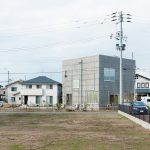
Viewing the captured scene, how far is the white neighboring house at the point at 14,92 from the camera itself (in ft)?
343

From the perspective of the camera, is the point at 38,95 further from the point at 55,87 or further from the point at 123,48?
the point at 123,48

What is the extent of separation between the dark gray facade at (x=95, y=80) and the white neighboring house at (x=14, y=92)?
65.1 ft

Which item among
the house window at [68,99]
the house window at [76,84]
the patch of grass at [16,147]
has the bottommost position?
the patch of grass at [16,147]

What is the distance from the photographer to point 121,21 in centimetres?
6334

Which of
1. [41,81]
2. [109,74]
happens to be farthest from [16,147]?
[41,81]

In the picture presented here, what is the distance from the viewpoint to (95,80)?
80.4 m

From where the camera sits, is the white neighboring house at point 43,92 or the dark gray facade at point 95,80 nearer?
the dark gray facade at point 95,80

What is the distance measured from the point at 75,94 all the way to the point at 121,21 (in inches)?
970

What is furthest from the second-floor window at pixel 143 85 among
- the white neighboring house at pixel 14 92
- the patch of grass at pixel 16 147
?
the patch of grass at pixel 16 147

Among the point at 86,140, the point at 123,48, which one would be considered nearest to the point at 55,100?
the point at 123,48

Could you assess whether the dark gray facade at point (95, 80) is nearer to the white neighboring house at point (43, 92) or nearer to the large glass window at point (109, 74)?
the large glass window at point (109, 74)

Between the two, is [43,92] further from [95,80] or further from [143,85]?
[143,85]

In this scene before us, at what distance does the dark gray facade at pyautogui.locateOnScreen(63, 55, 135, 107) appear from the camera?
7994cm

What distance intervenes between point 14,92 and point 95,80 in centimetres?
3143
